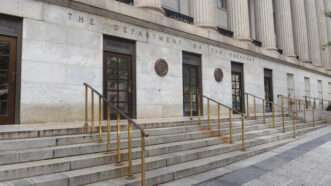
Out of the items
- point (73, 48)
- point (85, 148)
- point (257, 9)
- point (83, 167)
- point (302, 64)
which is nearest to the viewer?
point (83, 167)

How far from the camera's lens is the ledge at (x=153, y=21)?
7.59 m

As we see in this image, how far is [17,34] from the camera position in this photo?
6395 mm

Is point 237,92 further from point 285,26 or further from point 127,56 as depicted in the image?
point 285,26

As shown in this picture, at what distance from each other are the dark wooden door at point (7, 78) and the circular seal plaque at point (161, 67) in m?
4.60

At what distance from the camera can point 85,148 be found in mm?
5113

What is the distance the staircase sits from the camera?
4.23 metres

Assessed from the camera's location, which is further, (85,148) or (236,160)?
(236,160)

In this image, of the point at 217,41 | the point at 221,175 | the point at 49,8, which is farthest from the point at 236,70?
the point at 49,8

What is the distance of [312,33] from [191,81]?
16.4 metres

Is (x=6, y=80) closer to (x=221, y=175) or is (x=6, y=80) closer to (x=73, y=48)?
(x=73, y=48)

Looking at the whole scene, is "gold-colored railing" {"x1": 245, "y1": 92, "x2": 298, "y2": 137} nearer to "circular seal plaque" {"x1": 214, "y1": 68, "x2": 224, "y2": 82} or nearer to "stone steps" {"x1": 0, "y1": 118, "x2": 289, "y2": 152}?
"circular seal plaque" {"x1": 214, "y1": 68, "x2": 224, "y2": 82}

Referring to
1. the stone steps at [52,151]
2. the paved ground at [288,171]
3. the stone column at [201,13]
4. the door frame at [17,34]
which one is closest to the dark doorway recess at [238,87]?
the stone column at [201,13]

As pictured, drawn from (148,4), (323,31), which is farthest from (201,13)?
(323,31)

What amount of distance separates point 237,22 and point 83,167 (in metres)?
11.9
